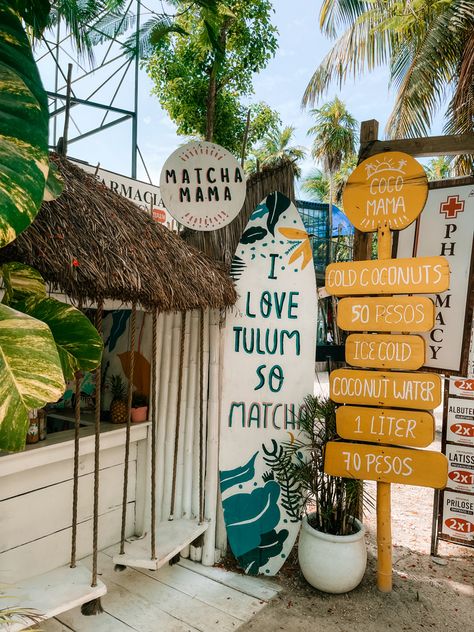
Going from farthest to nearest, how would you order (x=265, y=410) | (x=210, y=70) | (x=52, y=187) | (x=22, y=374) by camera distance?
1. (x=210, y=70)
2. (x=265, y=410)
3. (x=52, y=187)
4. (x=22, y=374)

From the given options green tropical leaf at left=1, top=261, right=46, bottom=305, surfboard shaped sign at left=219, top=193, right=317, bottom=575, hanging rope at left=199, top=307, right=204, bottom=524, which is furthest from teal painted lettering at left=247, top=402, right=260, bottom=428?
green tropical leaf at left=1, top=261, right=46, bottom=305

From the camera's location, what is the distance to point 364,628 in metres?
2.62

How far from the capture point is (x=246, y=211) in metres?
3.44

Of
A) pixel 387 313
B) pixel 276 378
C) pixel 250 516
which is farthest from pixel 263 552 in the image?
pixel 387 313

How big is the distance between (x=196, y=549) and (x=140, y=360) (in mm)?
1450

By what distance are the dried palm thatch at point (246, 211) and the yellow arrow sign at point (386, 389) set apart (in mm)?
1191

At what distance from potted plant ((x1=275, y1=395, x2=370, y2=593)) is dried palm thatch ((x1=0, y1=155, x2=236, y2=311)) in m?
1.09

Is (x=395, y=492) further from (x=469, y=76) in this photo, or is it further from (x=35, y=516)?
(x=469, y=76)

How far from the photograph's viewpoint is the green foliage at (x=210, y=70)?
406 inches

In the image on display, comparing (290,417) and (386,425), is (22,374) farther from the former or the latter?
(290,417)

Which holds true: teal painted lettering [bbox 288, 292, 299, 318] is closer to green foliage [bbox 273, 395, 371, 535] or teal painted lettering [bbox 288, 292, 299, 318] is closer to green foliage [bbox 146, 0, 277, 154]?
green foliage [bbox 273, 395, 371, 535]

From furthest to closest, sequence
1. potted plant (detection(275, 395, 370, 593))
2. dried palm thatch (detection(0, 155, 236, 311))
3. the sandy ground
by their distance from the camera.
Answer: potted plant (detection(275, 395, 370, 593)) → the sandy ground → dried palm thatch (detection(0, 155, 236, 311))

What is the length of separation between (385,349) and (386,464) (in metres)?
0.70

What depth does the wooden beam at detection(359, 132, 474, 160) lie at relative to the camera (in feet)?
10.2
